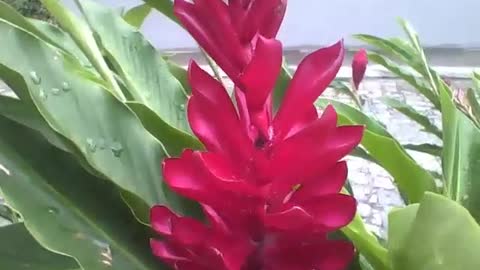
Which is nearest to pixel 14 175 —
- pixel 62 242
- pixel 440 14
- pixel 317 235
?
pixel 62 242

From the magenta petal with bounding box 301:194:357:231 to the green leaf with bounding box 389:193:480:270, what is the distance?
0.08 ft

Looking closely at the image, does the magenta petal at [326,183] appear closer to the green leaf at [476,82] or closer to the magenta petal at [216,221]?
the magenta petal at [216,221]

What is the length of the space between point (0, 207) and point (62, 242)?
41 centimetres

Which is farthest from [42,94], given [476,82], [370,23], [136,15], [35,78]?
[370,23]

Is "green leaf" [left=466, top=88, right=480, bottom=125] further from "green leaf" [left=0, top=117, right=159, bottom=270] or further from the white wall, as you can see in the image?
the white wall

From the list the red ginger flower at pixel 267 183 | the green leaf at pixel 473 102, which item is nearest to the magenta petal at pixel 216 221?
the red ginger flower at pixel 267 183

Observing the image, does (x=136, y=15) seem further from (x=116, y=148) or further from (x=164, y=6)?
(x=116, y=148)

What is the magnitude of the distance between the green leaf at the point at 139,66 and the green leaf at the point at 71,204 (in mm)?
79

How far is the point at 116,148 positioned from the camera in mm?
373

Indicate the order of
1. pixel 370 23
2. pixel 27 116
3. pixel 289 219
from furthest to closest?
pixel 370 23
pixel 27 116
pixel 289 219

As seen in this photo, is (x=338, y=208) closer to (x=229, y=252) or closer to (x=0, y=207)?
(x=229, y=252)

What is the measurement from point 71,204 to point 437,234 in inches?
6.7

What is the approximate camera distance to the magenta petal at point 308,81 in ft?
1.00

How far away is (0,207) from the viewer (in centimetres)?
73
